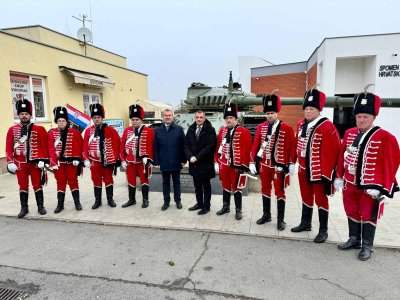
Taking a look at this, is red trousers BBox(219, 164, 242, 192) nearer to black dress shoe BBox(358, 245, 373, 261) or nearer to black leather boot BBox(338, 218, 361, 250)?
black leather boot BBox(338, 218, 361, 250)

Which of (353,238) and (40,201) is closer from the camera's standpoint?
(353,238)

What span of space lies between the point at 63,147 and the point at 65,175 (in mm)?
573

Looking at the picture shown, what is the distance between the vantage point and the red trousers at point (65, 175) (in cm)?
566

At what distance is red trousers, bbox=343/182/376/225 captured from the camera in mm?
3729

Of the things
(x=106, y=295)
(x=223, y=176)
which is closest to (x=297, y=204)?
(x=223, y=176)

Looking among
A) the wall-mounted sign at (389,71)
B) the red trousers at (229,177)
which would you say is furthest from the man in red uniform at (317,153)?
the wall-mounted sign at (389,71)

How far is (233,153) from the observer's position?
5.06m

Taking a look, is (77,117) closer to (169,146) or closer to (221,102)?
(221,102)

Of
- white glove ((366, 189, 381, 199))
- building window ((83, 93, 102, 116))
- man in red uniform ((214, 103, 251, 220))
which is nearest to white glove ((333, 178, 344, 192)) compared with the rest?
white glove ((366, 189, 381, 199))

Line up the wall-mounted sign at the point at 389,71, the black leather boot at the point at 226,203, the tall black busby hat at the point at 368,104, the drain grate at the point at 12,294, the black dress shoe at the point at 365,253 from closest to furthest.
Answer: the drain grate at the point at 12,294, the tall black busby hat at the point at 368,104, the black dress shoe at the point at 365,253, the black leather boot at the point at 226,203, the wall-mounted sign at the point at 389,71

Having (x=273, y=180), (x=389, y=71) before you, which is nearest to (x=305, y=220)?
(x=273, y=180)

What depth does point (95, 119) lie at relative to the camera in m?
5.82

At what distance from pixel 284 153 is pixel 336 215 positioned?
75.3 inches

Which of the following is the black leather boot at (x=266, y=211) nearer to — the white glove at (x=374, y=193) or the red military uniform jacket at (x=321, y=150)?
the red military uniform jacket at (x=321, y=150)
